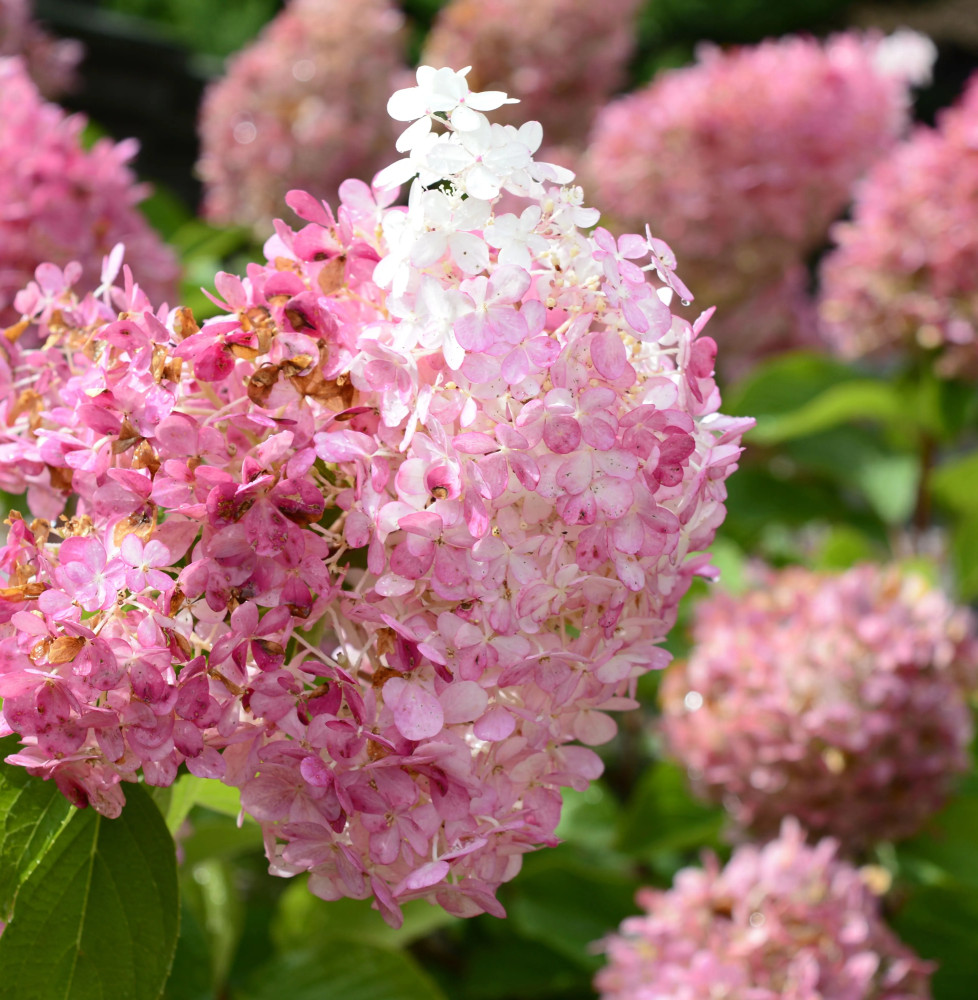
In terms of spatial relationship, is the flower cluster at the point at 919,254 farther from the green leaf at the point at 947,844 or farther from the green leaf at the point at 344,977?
the green leaf at the point at 344,977

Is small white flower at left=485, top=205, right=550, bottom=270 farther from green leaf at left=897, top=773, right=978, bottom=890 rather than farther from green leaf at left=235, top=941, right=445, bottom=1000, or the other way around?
green leaf at left=897, top=773, right=978, bottom=890

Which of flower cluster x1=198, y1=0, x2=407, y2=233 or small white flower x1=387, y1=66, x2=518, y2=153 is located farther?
flower cluster x1=198, y1=0, x2=407, y2=233

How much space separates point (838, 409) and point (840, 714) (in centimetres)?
49

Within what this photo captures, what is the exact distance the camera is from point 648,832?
1166 mm

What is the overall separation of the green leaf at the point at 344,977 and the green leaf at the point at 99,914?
41 cm

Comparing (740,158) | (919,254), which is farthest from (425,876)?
(740,158)

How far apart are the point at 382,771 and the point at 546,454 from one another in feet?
0.44

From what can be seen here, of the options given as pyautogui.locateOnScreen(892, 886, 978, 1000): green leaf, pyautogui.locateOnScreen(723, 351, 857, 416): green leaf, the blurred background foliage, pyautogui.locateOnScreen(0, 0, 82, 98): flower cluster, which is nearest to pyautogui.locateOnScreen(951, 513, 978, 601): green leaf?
the blurred background foliage

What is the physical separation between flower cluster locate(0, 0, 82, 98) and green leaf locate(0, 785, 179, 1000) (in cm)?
152

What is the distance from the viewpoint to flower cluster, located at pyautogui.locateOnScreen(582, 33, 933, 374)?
61.5 inches

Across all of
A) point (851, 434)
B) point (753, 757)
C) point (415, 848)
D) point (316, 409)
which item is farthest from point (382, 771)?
point (851, 434)

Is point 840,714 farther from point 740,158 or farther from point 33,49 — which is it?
point 33,49

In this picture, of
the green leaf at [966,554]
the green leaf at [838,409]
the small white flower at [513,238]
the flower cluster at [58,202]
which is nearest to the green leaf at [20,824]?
the small white flower at [513,238]

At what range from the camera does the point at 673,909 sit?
0.90m
